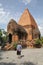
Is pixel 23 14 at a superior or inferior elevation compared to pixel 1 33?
superior

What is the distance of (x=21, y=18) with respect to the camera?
125 feet

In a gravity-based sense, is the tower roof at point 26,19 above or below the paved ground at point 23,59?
above

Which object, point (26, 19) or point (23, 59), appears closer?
point (23, 59)

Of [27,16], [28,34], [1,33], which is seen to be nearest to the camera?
[28,34]

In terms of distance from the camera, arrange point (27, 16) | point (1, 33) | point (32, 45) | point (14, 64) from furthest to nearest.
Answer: point (1, 33), point (27, 16), point (32, 45), point (14, 64)

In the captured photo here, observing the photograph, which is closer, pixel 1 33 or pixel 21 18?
pixel 21 18

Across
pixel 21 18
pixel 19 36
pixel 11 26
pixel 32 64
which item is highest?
pixel 21 18

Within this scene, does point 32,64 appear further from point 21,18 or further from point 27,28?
point 21,18

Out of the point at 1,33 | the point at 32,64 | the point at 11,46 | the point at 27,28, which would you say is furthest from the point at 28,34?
the point at 32,64

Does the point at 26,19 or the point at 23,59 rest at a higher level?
the point at 26,19

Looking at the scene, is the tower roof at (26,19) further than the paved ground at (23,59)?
Yes

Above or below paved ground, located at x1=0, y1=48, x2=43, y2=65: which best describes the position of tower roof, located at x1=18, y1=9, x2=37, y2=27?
above

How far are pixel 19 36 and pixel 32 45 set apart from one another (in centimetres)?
437

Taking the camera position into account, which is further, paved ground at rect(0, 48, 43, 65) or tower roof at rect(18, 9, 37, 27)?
tower roof at rect(18, 9, 37, 27)
